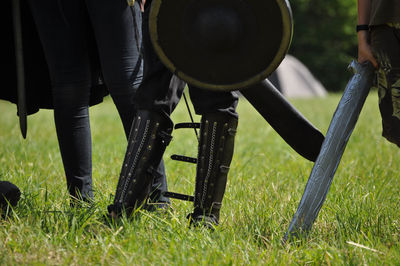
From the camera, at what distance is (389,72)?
1.84 meters

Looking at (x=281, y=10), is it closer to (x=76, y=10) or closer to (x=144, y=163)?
(x=144, y=163)

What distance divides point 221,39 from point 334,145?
0.58 metres

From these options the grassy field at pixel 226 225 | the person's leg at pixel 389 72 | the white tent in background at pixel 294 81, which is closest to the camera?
the grassy field at pixel 226 225

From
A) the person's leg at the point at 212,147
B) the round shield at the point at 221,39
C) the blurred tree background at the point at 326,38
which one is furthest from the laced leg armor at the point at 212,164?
the blurred tree background at the point at 326,38

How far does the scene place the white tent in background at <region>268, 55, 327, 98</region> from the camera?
17.5 metres

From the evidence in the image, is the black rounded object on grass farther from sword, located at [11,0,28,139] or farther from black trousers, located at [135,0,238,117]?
black trousers, located at [135,0,238,117]

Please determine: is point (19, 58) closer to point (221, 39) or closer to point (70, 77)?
point (70, 77)

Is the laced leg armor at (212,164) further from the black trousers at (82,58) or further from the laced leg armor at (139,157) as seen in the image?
the black trousers at (82,58)

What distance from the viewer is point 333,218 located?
212cm

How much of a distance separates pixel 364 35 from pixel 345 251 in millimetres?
800

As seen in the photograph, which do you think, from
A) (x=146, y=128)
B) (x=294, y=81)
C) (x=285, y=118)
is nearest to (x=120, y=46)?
(x=146, y=128)

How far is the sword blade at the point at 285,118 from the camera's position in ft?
6.80

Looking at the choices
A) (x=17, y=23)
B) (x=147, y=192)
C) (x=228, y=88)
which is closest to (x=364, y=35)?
(x=228, y=88)

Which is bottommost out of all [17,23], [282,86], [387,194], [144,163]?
[282,86]
